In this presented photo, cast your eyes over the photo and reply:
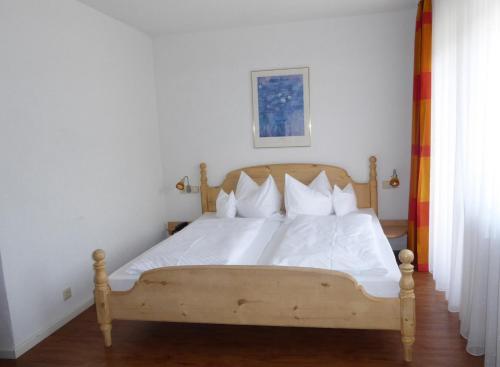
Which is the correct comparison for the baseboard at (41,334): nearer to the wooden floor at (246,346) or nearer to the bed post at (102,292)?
the wooden floor at (246,346)

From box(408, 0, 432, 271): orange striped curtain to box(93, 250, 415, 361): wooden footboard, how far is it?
1.66 m

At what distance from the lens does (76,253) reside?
353 cm

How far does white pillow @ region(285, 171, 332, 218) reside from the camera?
14.2 ft

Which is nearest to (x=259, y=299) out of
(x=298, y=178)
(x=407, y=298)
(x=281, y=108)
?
(x=407, y=298)

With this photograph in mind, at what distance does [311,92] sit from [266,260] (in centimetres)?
220

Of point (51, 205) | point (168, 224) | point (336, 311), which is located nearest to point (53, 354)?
point (51, 205)

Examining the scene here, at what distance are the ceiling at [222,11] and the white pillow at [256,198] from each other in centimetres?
165

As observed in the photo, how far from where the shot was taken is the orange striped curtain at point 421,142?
12.6ft

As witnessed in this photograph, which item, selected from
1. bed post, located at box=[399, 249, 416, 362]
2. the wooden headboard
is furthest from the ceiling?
bed post, located at box=[399, 249, 416, 362]

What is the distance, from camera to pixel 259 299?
2.68m

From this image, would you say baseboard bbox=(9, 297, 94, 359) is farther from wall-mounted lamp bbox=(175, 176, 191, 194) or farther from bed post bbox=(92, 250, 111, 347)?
wall-mounted lamp bbox=(175, 176, 191, 194)

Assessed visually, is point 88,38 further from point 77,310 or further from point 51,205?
point 77,310

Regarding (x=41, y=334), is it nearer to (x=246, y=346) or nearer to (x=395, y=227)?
(x=246, y=346)

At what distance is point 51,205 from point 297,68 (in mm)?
2798
